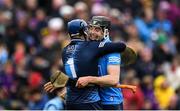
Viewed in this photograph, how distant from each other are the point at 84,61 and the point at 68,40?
24.6 ft

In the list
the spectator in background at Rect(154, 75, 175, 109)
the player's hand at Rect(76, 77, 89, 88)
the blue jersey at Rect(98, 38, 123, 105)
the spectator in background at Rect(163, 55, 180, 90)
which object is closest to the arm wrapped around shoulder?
the blue jersey at Rect(98, 38, 123, 105)

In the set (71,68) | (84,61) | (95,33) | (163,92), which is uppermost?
(95,33)

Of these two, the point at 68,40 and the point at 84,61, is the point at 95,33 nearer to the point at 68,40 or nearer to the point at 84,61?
the point at 84,61

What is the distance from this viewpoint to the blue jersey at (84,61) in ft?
37.5

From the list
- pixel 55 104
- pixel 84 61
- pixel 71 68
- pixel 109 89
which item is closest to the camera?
pixel 84 61

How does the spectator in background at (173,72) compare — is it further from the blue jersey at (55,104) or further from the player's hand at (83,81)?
the player's hand at (83,81)

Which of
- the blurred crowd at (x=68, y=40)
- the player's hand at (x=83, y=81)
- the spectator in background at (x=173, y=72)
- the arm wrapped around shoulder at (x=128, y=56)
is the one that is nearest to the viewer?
the player's hand at (x=83, y=81)

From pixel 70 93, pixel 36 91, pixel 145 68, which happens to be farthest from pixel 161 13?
pixel 70 93

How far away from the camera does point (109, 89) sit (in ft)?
39.2

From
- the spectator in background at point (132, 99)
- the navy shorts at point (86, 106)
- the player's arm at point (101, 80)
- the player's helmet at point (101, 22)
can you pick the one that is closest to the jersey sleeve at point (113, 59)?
the player's arm at point (101, 80)

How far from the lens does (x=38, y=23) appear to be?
19891mm

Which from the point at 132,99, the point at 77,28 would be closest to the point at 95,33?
the point at 77,28

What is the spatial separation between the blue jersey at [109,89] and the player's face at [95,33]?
4.3 inches

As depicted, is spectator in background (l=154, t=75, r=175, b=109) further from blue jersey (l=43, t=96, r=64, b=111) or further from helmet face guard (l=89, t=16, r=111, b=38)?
helmet face guard (l=89, t=16, r=111, b=38)
